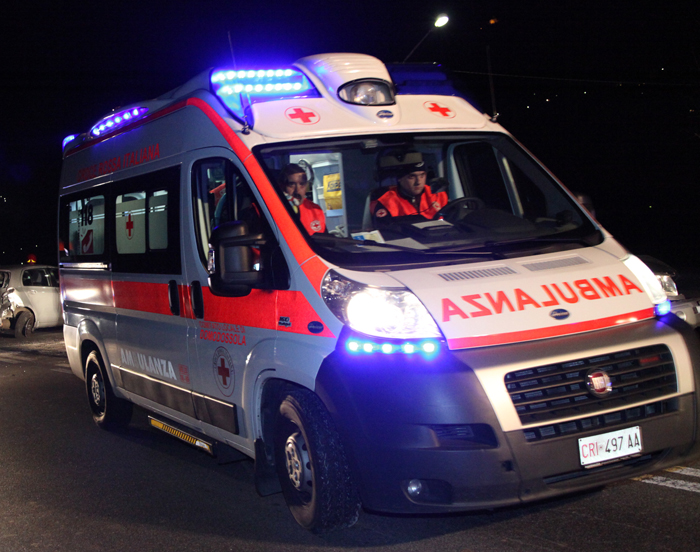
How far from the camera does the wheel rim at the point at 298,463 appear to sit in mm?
4145

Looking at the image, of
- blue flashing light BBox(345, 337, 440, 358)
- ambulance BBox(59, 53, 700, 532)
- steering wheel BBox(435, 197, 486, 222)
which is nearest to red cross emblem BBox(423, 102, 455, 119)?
ambulance BBox(59, 53, 700, 532)

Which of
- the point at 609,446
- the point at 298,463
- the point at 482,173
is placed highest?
the point at 482,173

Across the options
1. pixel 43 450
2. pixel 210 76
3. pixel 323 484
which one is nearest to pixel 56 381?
→ pixel 43 450

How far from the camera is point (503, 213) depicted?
15.8 ft

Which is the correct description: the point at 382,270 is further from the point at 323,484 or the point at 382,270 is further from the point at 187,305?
the point at 187,305

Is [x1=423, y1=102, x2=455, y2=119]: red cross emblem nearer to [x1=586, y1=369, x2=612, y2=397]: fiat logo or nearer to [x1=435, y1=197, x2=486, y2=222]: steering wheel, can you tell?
[x1=435, y1=197, x2=486, y2=222]: steering wheel

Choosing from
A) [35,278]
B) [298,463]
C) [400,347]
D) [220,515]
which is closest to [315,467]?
[298,463]

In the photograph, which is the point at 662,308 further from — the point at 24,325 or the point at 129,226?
the point at 24,325

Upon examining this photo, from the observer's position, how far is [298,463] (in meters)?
4.17

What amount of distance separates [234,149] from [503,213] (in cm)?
167

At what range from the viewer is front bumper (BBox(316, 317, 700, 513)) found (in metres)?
3.46

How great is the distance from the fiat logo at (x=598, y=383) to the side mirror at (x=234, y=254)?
178 centimetres

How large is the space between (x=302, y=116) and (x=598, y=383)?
2333mm

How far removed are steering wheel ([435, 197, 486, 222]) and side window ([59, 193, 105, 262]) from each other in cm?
345
